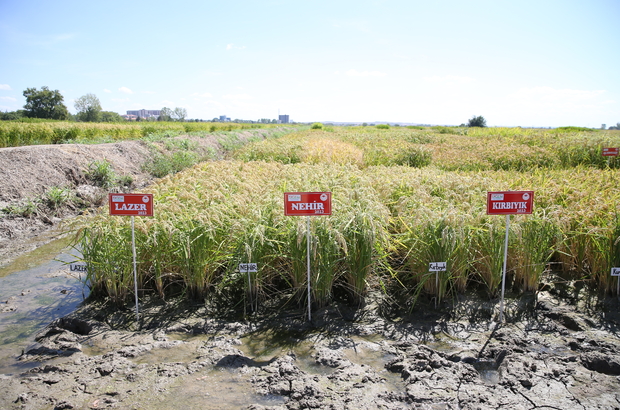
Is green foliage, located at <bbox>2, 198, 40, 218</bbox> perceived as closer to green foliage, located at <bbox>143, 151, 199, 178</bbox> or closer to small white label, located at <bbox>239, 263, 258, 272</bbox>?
green foliage, located at <bbox>143, 151, 199, 178</bbox>

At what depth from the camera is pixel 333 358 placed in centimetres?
339

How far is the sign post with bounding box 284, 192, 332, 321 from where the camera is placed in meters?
3.99

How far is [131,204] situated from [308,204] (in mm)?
1896

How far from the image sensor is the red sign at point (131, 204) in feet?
13.6

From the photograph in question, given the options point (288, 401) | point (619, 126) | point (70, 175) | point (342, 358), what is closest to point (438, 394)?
point (342, 358)

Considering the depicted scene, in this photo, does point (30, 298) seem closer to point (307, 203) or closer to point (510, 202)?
point (307, 203)

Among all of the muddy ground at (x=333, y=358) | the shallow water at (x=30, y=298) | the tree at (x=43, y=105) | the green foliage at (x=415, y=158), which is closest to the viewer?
the muddy ground at (x=333, y=358)

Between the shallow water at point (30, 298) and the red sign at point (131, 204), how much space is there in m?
0.98

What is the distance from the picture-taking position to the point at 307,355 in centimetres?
350

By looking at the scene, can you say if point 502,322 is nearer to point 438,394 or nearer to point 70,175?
point 438,394

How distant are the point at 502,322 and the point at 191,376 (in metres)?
3.10

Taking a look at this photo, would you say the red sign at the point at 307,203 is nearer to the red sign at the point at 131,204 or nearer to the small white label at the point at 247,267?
the small white label at the point at 247,267

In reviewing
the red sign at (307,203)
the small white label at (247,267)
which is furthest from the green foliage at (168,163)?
the red sign at (307,203)

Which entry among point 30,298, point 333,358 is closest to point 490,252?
point 333,358
